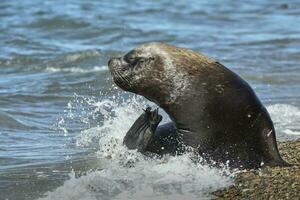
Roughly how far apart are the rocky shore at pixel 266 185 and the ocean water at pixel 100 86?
5.1 inches

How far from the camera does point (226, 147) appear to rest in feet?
22.1

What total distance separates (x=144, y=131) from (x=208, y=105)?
0.67 metres

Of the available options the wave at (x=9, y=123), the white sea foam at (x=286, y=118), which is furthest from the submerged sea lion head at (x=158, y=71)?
the wave at (x=9, y=123)

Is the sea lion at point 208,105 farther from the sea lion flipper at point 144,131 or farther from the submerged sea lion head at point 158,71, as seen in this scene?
the sea lion flipper at point 144,131

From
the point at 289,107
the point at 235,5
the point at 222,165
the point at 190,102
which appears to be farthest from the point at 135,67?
the point at 235,5

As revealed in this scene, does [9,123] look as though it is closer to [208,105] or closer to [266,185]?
[208,105]

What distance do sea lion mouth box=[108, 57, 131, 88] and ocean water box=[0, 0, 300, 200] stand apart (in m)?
0.61

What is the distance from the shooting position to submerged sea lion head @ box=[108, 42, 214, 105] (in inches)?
264

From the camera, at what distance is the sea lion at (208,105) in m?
6.64

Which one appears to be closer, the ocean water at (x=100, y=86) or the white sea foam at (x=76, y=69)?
the ocean water at (x=100, y=86)

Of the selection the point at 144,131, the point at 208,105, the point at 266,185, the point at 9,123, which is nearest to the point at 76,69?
the point at 9,123

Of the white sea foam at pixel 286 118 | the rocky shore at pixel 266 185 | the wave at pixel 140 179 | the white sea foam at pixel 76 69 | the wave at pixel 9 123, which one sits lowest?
the white sea foam at pixel 76 69

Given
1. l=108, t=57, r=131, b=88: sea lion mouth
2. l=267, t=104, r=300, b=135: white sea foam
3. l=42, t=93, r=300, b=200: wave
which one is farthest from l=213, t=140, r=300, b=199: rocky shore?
l=267, t=104, r=300, b=135: white sea foam

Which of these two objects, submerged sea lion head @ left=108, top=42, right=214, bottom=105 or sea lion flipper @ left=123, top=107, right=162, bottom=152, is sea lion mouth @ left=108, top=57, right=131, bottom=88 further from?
sea lion flipper @ left=123, top=107, right=162, bottom=152
